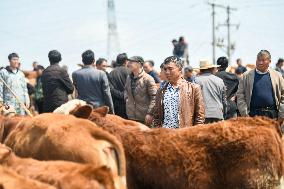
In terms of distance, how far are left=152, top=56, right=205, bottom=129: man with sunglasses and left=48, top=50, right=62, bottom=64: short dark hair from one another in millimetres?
3452

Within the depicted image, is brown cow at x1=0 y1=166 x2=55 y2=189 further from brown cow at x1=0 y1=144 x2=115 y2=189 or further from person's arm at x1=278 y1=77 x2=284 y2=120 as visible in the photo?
person's arm at x1=278 y1=77 x2=284 y2=120

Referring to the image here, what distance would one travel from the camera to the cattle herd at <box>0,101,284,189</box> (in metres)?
5.88

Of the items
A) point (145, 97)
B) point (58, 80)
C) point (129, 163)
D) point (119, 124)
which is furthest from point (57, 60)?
point (129, 163)

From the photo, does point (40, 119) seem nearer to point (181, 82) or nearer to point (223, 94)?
point (181, 82)

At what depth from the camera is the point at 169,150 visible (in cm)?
663

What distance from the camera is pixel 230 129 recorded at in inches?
259

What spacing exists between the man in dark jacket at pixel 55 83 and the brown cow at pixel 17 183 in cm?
697

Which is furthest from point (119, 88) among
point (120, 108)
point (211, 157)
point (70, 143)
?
point (70, 143)

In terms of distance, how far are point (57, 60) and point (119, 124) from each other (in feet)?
15.6

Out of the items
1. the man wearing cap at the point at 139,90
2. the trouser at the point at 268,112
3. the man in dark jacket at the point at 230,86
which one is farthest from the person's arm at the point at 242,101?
the man in dark jacket at the point at 230,86

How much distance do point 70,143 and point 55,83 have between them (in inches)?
235

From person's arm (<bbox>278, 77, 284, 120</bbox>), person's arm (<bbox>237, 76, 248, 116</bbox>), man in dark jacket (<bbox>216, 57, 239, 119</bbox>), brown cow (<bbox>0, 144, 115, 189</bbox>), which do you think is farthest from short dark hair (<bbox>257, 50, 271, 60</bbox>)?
brown cow (<bbox>0, 144, 115, 189</bbox>)

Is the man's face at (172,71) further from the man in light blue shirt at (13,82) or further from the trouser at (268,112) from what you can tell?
the man in light blue shirt at (13,82)

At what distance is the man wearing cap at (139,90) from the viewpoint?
447 inches
